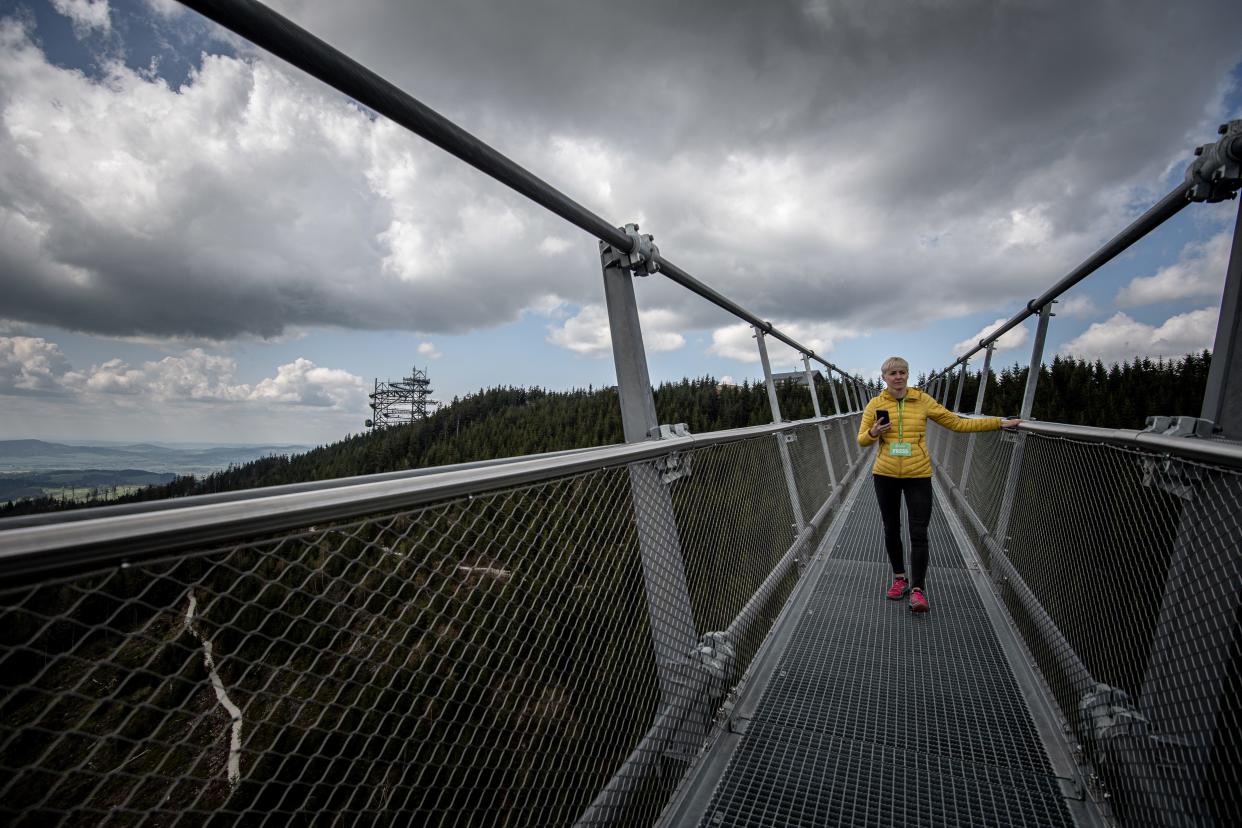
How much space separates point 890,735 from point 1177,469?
147 cm

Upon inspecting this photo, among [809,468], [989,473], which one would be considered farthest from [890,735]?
[809,468]

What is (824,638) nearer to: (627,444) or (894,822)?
(894,822)

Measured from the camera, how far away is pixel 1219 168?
2121 millimetres

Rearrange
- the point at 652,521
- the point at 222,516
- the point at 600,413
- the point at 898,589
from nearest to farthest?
the point at 222,516 → the point at 652,521 → the point at 898,589 → the point at 600,413

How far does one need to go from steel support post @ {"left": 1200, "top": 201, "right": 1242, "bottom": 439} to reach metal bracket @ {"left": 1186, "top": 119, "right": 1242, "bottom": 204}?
3.4 inches

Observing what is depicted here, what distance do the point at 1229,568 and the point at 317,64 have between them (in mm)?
2954

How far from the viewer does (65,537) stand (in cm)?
99

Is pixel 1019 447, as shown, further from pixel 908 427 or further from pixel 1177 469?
pixel 1177 469

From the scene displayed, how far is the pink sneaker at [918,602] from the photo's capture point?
3658 millimetres

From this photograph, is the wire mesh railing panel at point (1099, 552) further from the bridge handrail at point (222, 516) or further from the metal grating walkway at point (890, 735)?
the bridge handrail at point (222, 516)

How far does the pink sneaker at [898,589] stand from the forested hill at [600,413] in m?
12.3

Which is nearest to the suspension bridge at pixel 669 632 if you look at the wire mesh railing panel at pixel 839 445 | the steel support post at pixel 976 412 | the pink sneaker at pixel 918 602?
the pink sneaker at pixel 918 602

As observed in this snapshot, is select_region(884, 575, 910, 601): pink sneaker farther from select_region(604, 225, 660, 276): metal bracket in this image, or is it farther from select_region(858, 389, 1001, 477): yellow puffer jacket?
select_region(604, 225, 660, 276): metal bracket


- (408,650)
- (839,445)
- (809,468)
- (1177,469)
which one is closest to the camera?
(408,650)
